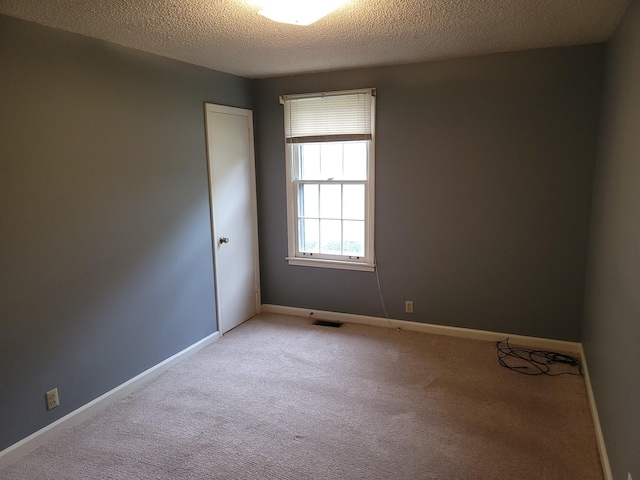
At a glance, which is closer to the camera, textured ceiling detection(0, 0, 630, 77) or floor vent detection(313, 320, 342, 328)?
A: textured ceiling detection(0, 0, 630, 77)

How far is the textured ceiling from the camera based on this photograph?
2.21 metres

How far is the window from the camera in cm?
387

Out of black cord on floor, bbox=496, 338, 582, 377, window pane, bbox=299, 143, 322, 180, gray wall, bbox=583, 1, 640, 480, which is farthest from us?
window pane, bbox=299, 143, 322, 180

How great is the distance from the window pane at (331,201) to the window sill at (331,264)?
1.48 feet

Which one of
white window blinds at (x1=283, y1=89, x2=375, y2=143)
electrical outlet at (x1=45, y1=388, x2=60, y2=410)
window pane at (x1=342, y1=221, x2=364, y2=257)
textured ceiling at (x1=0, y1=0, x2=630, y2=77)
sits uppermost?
textured ceiling at (x1=0, y1=0, x2=630, y2=77)

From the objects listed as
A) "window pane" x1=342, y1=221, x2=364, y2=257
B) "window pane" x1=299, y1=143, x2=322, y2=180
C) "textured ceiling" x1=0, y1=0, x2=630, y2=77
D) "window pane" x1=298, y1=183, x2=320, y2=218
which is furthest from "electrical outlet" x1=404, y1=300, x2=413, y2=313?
"textured ceiling" x1=0, y1=0, x2=630, y2=77

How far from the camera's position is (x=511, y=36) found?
285 centimetres

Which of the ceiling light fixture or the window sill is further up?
the ceiling light fixture

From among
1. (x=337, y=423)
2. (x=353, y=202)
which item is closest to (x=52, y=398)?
(x=337, y=423)

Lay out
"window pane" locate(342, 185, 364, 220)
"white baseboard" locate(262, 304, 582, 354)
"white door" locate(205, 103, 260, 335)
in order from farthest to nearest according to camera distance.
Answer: "window pane" locate(342, 185, 364, 220) < "white door" locate(205, 103, 260, 335) < "white baseboard" locate(262, 304, 582, 354)

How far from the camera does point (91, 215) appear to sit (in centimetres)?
270

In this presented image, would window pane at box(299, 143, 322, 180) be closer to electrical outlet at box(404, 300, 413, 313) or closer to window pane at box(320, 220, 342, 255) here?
window pane at box(320, 220, 342, 255)

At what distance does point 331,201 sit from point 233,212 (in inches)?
36.7

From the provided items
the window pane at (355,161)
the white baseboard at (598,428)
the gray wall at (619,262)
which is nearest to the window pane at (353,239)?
the window pane at (355,161)
